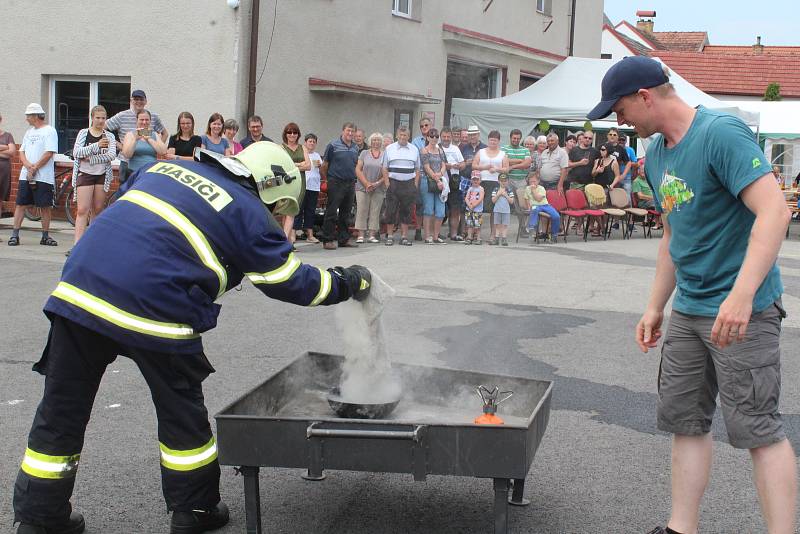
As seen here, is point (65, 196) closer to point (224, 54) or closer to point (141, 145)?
point (224, 54)

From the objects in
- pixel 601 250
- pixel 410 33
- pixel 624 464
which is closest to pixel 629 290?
pixel 601 250

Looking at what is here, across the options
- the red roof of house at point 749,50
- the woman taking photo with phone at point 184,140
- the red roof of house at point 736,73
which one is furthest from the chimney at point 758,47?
the woman taking photo with phone at point 184,140

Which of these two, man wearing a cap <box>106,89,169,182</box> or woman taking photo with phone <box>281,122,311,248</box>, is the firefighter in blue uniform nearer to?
man wearing a cap <box>106,89,169,182</box>

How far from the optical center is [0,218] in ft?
48.8

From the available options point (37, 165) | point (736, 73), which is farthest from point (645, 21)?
point (37, 165)

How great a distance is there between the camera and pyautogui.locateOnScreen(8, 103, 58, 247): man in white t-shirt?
1205 centimetres

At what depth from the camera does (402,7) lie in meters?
18.8

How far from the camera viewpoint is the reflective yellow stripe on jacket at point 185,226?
3408 millimetres

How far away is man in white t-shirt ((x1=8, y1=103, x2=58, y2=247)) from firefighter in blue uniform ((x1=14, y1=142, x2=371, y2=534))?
905 cm

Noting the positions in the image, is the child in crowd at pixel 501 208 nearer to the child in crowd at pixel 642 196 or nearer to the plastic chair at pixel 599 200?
the plastic chair at pixel 599 200

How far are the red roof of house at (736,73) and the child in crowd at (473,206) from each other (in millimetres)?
26493

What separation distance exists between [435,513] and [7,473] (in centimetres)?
193

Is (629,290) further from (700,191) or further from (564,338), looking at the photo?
(700,191)

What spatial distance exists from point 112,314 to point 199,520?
0.90 m
